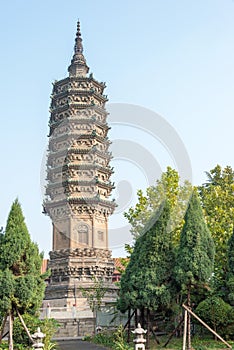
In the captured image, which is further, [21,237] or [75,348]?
A: [75,348]

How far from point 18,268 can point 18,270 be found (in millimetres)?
54

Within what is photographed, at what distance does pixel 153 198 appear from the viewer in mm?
20406

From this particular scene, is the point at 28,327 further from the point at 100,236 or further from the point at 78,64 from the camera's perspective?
the point at 78,64

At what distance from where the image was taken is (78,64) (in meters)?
34.9

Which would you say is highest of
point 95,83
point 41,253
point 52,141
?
point 95,83

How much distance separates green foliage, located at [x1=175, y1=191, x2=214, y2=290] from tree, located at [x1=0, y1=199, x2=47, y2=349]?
13.7 ft

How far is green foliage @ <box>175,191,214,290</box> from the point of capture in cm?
1339

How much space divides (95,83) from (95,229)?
11376 mm

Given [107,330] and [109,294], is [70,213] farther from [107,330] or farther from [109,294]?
[107,330]

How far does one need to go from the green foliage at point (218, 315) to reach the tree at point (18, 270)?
552cm

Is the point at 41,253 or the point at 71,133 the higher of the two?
the point at 71,133

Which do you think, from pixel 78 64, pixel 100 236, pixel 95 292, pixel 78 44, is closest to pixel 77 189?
pixel 100 236

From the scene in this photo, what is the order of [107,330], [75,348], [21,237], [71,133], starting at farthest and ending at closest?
[71,133]
[107,330]
[75,348]
[21,237]

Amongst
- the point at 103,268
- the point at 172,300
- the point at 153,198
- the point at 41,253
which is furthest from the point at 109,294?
the point at 41,253
